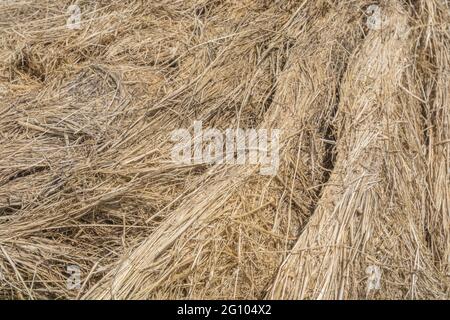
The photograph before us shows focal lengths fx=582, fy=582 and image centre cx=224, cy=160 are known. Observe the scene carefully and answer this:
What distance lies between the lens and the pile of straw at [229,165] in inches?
79.1

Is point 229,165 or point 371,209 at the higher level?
point 229,165

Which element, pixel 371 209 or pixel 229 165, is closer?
pixel 371 209

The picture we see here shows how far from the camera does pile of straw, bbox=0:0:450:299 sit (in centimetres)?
201

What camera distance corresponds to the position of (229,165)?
7.32 ft

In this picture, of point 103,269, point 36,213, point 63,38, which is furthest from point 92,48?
point 103,269

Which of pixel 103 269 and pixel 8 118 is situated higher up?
pixel 8 118

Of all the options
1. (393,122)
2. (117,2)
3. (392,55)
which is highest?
(117,2)
